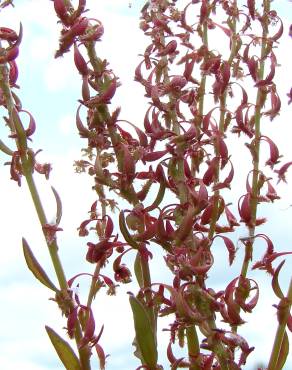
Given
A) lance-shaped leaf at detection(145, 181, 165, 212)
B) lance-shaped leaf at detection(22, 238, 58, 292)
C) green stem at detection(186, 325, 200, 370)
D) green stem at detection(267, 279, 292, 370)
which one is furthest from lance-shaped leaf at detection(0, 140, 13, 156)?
green stem at detection(267, 279, 292, 370)

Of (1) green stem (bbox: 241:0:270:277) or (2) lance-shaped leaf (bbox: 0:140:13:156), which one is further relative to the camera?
(1) green stem (bbox: 241:0:270:277)

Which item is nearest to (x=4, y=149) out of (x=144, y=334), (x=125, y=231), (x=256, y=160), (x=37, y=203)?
(x=37, y=203)

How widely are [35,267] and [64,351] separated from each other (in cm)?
15

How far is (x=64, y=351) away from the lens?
121 cm

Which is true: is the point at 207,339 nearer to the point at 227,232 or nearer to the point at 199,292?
the point at 199,292

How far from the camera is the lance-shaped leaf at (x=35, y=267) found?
1223 mm

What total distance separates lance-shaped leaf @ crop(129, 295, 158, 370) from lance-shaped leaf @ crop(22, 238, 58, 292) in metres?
0.17

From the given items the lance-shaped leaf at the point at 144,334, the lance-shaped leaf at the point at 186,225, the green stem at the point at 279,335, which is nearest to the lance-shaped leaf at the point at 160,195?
the lance-shaped leaf at the point at 186,225

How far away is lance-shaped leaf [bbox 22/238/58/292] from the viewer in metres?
1.22

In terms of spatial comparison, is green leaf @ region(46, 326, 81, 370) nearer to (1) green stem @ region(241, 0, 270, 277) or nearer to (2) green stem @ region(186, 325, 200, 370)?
(2) green stem @ region(186, 325, 200, 370)

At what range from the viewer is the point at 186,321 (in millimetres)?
1153

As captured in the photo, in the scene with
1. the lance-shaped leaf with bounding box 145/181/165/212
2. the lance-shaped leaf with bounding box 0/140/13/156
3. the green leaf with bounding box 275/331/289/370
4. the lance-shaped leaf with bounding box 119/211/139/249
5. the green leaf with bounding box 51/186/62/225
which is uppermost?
the lance-shaped leaf with bounding box 0/140/13/156

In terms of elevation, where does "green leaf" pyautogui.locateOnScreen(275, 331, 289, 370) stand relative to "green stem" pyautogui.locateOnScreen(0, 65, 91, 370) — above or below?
below

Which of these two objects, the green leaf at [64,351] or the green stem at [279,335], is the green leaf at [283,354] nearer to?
the green stem at [279,335]
